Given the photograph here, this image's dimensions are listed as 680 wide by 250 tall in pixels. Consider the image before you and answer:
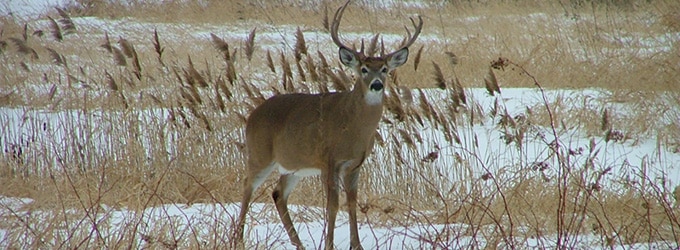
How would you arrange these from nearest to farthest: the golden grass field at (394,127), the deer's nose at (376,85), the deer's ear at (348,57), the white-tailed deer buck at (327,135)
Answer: the deer's nose at (376,85) → the white-tailed deer buck at (327,135) → the deer's ear at (348,57) → the golden grass field at (394,127)

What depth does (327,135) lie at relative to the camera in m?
5.12

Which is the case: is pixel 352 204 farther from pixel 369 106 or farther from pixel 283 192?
pixel 283 192

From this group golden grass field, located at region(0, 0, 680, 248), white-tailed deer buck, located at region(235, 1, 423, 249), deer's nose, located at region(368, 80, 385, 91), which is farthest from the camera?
golden grass field, located at region(0, 0, 680, 248)

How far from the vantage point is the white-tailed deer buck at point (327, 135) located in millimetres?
5023

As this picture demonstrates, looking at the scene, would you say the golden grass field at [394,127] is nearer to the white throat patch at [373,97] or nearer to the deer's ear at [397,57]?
the white throat patch at [373,97]

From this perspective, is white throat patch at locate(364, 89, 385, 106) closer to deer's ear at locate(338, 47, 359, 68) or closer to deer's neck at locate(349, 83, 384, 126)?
deer's neck at locate(349, 83, 384, 126)

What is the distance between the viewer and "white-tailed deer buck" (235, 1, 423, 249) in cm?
502

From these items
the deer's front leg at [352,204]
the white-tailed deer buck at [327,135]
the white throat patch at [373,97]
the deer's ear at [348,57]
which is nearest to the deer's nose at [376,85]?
the white-tailed deer buck at [327,135]

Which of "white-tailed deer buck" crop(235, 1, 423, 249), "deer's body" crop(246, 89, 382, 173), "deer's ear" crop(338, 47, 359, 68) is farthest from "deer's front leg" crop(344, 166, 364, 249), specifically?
"deer's ear" crop(338, 47, 359, 68)

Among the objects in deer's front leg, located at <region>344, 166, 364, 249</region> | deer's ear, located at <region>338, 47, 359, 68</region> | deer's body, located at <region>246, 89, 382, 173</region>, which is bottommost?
deer's front leg, located at <region>344, 166, 364, 249</region>

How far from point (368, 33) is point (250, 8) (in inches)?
205

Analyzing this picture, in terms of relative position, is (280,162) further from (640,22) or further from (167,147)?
(640,22)

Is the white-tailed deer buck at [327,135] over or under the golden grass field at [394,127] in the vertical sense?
under

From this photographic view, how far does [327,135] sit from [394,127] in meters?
2.91
